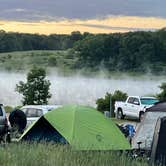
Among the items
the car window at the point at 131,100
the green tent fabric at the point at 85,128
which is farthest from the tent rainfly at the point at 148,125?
the car window at the point at 131,100

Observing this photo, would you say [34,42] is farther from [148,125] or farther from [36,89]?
[148,125]

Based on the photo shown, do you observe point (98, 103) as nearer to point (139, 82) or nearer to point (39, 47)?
point (139, 82)

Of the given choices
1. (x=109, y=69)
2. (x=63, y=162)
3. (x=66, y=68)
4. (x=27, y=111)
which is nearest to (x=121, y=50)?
(x=109, y=69)

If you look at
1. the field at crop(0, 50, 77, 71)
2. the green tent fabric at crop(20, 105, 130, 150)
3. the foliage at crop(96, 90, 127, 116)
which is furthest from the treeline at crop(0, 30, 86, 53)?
the green tent fabric at crop(20, 105, 130, 150)

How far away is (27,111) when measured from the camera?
26766 mm

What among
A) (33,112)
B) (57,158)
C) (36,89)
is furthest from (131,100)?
(57,158)

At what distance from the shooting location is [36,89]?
42.4 meters

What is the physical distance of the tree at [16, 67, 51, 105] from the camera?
42219 mm

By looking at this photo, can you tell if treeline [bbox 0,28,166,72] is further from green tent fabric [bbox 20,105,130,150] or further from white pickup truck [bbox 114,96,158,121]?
green tent fabric [bbox 20,105,130,150]

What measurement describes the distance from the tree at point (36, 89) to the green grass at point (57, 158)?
32494mm

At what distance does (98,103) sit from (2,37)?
154 feet

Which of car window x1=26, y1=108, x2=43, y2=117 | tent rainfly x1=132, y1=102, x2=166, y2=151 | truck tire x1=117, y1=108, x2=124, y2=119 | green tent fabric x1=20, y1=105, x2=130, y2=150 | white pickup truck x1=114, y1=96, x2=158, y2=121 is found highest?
tent rainfly x1=132, y1=102, x2=166, y2=151

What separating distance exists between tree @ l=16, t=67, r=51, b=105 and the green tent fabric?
27.3 m

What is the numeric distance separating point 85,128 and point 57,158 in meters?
5.30
